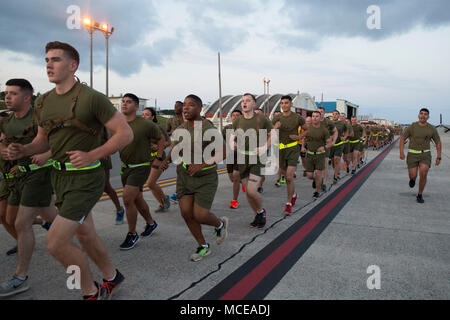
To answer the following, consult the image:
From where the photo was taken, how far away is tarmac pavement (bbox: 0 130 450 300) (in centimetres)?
308

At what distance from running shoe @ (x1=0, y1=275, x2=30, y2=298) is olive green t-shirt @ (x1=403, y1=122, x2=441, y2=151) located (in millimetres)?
7584

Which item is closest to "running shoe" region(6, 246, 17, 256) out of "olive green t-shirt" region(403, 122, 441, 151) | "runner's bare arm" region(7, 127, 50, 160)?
"runner's bare arm" region(7, 127, 50, 160)

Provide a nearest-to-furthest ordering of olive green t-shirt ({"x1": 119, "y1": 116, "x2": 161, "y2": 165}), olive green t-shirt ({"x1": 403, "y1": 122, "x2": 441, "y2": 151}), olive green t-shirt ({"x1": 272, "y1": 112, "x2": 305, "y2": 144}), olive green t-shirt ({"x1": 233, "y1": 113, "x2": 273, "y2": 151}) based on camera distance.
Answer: olive green t-shirt ({"x1": 119, "y1": 116, "x2": 161, "y2": 165}) → olive green t-shirt ({"x1": 233, "y1": 113, "x2": 273, "y2": 151}) → olive green t-shirt ({"x1": 272, "y1": 112, "x2": 305, "y2": 144}) → olive green t-shirt ({"x1": 403, "y1": 122, "x2": 441, "y2": 151})

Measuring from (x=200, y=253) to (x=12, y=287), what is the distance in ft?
5.92

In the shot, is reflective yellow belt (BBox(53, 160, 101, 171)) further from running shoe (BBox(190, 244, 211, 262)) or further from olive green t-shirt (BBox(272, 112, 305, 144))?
olive green t-shirt (BBox(272, 112, 305, 144))

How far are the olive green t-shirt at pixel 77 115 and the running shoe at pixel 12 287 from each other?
1.31 meters

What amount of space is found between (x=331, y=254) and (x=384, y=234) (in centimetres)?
134

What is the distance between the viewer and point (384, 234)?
4.86m

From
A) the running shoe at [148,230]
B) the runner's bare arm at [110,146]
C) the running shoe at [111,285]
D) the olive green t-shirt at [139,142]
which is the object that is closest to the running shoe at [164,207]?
the running shoe at [148,230]

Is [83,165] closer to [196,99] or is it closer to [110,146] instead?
[110,146]

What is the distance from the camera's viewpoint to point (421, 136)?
7461 mm

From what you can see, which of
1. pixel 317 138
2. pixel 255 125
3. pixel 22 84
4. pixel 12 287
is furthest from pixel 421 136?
pixel 12 287

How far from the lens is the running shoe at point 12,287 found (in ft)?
9.78

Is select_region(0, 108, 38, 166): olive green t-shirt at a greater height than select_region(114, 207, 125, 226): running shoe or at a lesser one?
greater
